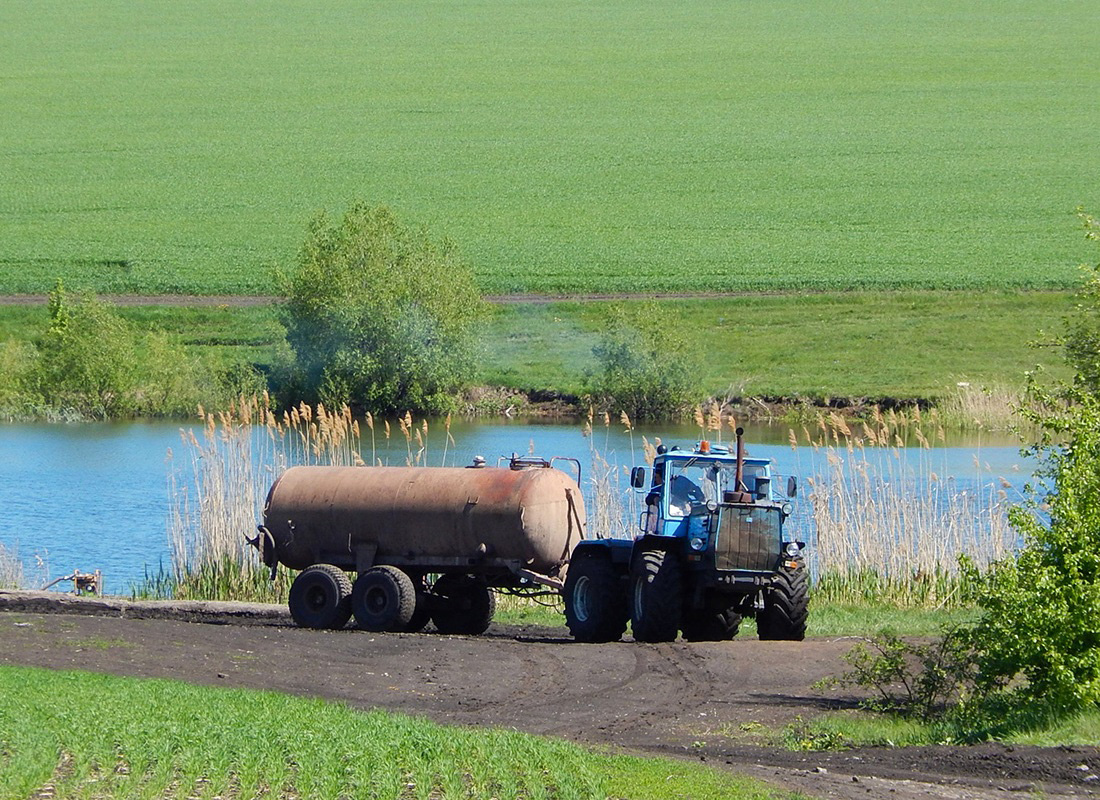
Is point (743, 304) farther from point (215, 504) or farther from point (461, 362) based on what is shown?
point (215, 504)

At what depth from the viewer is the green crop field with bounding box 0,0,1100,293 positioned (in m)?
60.7

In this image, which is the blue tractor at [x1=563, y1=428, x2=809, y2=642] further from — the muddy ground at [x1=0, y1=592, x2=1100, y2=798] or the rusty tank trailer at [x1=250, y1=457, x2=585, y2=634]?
the rusty tank trailer at [x1=250, y1=457, x2=585, y2=634]

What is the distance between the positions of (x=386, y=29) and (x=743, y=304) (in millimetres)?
50589

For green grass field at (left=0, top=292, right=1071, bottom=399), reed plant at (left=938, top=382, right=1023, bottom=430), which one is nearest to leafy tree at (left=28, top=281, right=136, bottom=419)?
green grass field at (left=0, top=292, right=1071, bottom=399)

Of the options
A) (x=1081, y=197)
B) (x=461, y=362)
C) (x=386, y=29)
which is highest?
(x=386, y=29)

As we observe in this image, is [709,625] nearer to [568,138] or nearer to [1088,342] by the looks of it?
[1088,342]

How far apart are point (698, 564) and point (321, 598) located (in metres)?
4.88

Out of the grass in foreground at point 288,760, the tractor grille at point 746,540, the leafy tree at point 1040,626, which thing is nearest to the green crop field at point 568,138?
the tractor grille at point 746,540

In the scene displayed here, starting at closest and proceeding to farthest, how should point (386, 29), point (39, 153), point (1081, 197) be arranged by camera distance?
point (1081, 197), point (39, 153), point (386, 29)

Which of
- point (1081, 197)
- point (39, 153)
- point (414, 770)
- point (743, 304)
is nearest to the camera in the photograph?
point (414, 770)

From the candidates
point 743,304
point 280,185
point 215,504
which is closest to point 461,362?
point 743,304

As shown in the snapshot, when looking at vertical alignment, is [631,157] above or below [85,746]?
above

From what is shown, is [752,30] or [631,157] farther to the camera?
[752,30]

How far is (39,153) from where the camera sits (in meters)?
76.2
